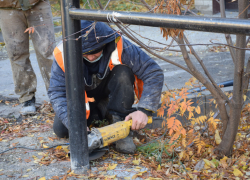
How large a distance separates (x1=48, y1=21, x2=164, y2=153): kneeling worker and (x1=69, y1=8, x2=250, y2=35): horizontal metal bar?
84cm

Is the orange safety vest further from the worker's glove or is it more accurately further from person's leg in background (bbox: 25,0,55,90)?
person's leg in background (bbox: 25,0,55,90)

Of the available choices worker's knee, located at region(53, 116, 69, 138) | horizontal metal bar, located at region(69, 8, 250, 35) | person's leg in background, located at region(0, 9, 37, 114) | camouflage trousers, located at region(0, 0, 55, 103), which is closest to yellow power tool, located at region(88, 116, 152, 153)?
worker's knee, located at region(53, 116, 69, 138)

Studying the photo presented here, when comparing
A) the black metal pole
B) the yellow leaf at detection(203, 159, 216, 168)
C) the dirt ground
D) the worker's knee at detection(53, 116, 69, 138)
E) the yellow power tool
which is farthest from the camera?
the worker's knee at detection(53, 116, 69, 138)

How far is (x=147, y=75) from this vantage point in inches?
97.5

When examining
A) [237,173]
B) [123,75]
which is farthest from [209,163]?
[123,75]

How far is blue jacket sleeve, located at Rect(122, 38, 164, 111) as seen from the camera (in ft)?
8.00

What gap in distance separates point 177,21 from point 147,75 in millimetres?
1319

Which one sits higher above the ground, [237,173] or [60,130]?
[60,130]

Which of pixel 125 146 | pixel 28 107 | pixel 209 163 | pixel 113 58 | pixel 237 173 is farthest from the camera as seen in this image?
pixel 28 107

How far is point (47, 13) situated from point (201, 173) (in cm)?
255

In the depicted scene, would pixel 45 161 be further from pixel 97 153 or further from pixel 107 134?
pixel 107 134

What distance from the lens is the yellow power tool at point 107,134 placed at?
84.0 inches

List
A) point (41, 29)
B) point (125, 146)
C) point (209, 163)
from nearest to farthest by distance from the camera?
1. point (209, 163)
2. point (125, 146)
3. point (41, 29)

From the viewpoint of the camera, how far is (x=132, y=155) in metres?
2.44
